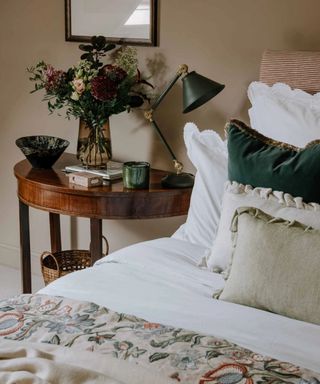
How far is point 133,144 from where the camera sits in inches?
124

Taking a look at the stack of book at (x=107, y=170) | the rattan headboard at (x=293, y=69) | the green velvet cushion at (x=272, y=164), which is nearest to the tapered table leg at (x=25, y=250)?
the stack of book at (x=107, y=170)

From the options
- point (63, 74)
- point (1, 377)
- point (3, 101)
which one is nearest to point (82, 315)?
point (1, 377)

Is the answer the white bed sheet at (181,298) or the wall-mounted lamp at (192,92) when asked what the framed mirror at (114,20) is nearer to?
the wall-mounted lamp at (192,92)

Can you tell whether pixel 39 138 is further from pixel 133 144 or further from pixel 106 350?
pixel 106 350

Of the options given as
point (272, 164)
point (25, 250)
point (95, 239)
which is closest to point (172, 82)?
point (95, 239)

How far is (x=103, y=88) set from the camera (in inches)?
105

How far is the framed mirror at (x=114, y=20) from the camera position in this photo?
9.71ft

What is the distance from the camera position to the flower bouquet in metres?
2.73

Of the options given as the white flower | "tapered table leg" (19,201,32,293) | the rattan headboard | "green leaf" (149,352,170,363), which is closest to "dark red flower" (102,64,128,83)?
the white flower

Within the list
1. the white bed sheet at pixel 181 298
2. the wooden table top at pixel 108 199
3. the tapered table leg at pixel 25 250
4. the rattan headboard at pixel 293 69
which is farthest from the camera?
the tapered table leg at pixel 25 250

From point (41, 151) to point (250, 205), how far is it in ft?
4.46

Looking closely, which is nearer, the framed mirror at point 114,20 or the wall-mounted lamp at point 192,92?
the wall-mounted lamp at point 192,92

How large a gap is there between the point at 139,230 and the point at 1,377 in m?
1.98

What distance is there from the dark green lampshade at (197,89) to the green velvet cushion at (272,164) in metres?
0.54
